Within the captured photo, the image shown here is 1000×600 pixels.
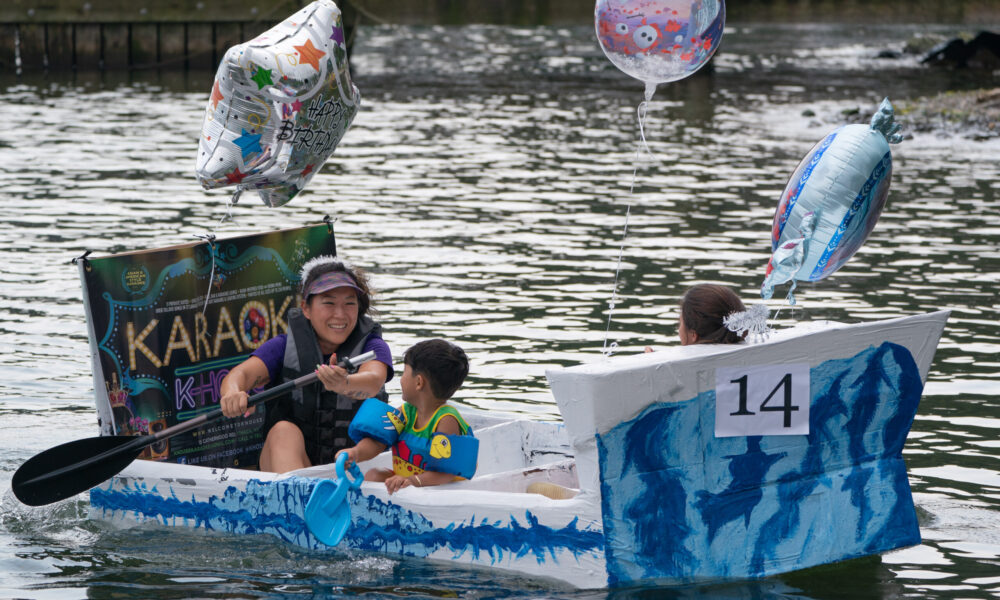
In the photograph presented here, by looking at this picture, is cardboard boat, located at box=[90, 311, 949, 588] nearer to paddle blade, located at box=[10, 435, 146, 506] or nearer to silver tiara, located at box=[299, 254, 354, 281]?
paddle blade, located at box=[10, 435, 146, 506]

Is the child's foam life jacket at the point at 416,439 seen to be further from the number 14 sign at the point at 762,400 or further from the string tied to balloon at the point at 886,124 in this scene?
the string tied to balloon at the point at 886,124

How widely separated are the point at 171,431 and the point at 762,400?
103 inches

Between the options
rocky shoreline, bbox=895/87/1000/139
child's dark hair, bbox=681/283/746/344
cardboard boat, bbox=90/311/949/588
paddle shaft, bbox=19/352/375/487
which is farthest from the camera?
rocky shoreline, bbox=895/87/1000/139

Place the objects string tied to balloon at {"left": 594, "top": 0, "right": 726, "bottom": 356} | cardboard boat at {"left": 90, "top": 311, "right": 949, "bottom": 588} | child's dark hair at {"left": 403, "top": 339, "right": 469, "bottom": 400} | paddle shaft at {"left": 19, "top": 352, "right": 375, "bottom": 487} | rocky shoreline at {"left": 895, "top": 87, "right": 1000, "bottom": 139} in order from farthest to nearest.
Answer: rocky shoreline at {"left": 895, "top": 87, "right": 1000, "bottom": 139}
string tied to balloon at {"left": 594, "top": 0, "right": 726, "bottom": 356}
paddle shaft at {"left": 19, "top": 352, "right": 375, "bottom": 487}
child's dark hair at {"left": 403, "top": 339, "right": 469, "bottom": 400}
cardboard boat at {"left": 90, "top": 311, "right": 949, "bottom": 588}

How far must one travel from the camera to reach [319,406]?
659cm

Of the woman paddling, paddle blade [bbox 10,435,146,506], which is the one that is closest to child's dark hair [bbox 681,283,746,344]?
the woman paddling

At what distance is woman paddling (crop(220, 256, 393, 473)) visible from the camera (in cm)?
646

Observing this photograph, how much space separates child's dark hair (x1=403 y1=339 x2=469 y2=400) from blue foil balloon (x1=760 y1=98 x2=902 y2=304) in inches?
51.6

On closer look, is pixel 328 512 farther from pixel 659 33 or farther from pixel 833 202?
pixel 659 33

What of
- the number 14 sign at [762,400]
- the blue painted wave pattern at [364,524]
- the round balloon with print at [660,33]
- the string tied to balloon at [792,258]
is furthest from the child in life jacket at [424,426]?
the round balloon with print at [660,33]

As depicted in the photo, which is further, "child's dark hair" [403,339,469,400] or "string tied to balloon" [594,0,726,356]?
"string tied to balloon" [594,0,726,356]

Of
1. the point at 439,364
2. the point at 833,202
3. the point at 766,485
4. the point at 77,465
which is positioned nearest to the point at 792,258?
the point at 833,202

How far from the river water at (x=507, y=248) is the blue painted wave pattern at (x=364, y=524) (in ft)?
0.23

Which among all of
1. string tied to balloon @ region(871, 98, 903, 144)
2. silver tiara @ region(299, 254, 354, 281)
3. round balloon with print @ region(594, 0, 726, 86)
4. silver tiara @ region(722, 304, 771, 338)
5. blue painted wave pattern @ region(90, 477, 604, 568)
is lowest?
blue painted wave pattern @ region(90, 477, 604, 568)
